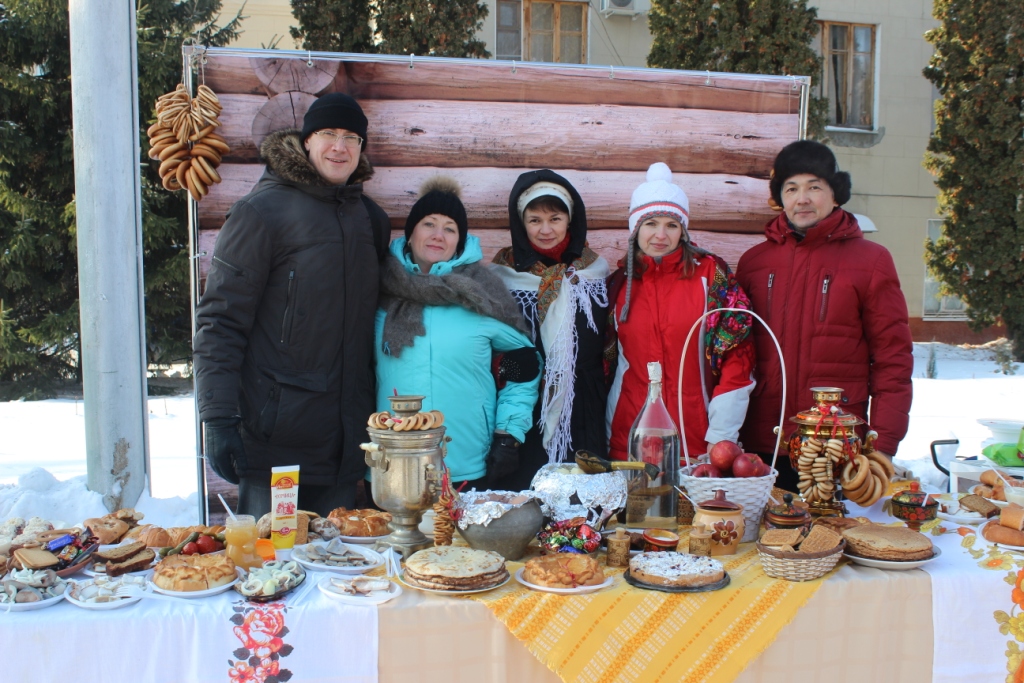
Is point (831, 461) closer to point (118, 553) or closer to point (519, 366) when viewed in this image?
point (519, 366)

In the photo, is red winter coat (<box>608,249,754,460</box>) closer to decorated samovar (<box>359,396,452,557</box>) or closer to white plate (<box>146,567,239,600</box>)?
decorated samovar (<box>359,396,452,557</box>)

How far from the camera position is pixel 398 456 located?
6.27ft

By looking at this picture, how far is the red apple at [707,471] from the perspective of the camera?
2.10 meters

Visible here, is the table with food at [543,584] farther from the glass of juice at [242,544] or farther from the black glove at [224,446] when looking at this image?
the black glove at [224,446]

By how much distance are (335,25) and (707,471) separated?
9.21m

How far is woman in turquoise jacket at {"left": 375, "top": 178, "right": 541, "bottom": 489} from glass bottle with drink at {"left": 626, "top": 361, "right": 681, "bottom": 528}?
2.51 ft

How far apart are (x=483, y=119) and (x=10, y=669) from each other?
2791mm

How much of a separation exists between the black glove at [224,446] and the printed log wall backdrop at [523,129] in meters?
0.90

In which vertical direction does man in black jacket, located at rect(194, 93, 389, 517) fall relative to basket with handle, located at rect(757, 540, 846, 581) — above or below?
above

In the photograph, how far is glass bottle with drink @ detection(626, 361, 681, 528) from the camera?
85.1 inches

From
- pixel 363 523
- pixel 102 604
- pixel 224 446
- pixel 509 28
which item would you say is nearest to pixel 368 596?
pixel 363 523

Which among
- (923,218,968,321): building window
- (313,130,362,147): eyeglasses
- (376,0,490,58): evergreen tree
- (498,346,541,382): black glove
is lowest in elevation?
(923,218,968,321): building window

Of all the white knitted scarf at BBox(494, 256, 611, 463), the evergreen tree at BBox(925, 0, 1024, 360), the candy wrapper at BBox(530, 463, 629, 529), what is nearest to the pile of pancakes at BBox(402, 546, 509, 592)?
the candy wrapper at BBox(530, 463, 629, 529)

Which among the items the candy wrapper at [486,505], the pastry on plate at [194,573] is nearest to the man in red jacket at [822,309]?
the candy wrapper at [486,505]
